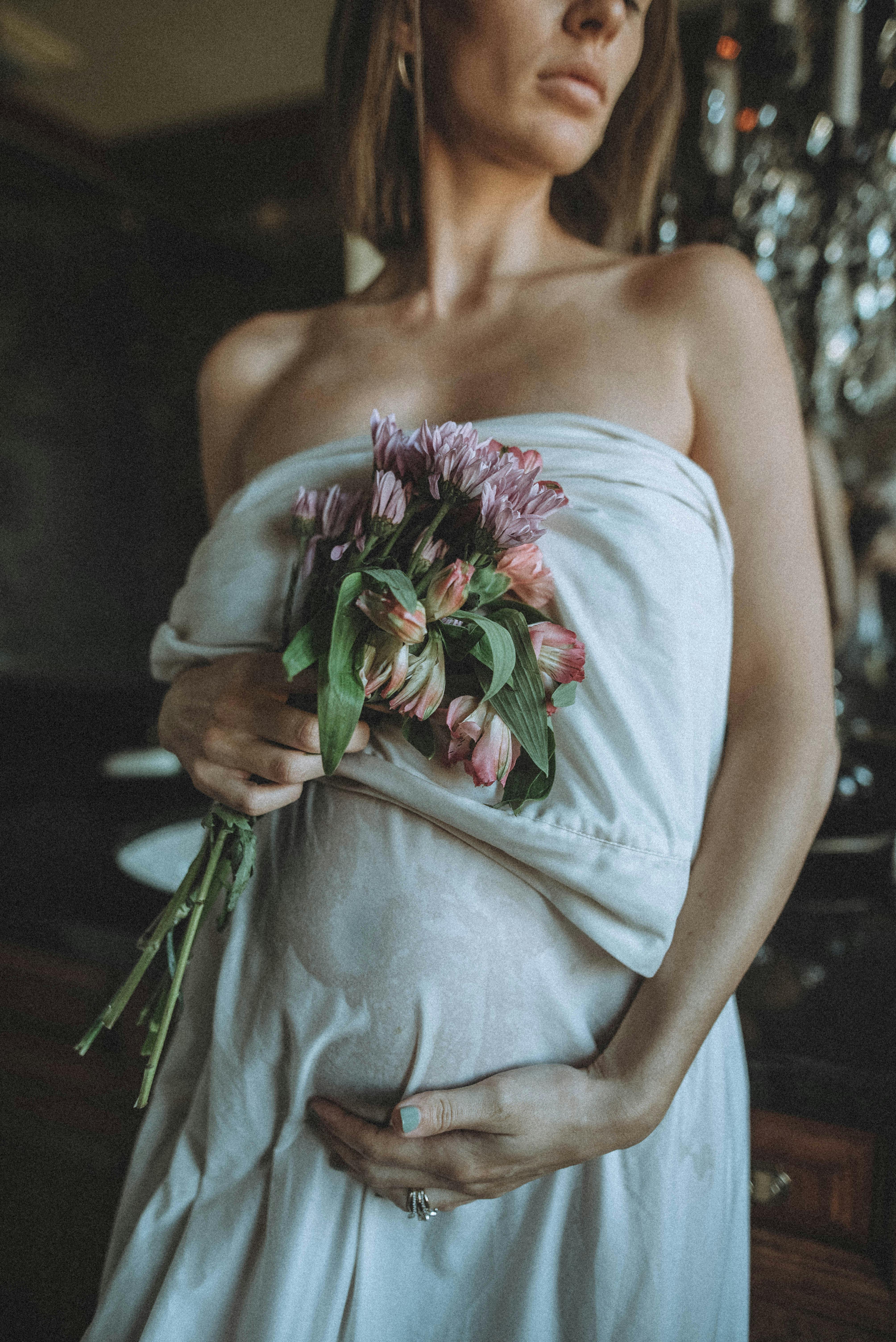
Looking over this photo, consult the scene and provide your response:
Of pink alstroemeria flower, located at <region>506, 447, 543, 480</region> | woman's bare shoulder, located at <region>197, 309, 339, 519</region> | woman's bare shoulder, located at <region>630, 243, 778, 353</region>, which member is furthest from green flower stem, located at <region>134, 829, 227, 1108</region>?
woman's bare shoulder, located at <region>630, 243, 778, 353</region>

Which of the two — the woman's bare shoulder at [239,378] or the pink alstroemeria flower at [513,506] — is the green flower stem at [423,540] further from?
the woman's bare shoulder at [239,378]

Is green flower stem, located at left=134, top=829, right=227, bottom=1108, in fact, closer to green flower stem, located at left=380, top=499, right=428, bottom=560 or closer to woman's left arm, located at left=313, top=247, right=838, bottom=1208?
woman's left arm, located at left=313, top=247, right=838, bottom=1208

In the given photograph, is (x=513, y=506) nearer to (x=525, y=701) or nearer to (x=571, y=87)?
(x=525, y=701)

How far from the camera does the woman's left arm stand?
589 millimetres

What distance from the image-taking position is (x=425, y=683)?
0.54 metres

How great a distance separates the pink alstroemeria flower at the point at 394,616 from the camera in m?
0.50

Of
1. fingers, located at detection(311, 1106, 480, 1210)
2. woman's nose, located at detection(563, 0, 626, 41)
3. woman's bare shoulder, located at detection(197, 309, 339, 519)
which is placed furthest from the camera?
woman's bare shoulder, located at detection(197, 309, 339, 519)

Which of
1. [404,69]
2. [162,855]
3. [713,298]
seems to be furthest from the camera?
[162,855]

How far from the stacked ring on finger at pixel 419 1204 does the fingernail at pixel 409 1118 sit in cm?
7

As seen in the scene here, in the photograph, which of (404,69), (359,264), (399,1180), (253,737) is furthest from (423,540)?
(359,264)

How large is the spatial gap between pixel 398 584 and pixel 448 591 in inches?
1.3

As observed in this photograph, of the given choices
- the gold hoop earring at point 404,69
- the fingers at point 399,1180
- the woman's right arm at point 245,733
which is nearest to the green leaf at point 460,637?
the woman's right arm at point 245,733

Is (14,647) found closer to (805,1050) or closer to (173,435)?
(173,435)

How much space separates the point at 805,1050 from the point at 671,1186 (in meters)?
0.21
